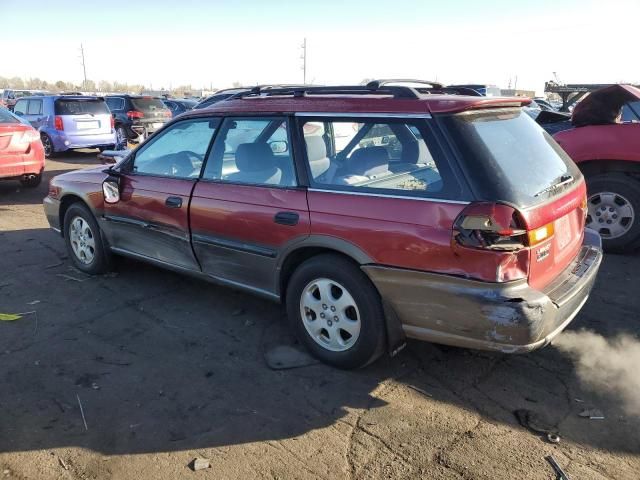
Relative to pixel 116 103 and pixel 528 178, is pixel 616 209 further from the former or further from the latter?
pixel 116 103

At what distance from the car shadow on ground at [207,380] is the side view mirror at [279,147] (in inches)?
54.0

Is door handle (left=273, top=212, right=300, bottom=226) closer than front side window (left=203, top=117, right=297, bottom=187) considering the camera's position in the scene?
Yes

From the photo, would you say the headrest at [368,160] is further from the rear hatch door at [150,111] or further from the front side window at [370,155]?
the rear hatch door at [150,111]

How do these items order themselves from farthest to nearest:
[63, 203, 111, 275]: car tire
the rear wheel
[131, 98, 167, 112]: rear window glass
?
[131, 98, 167, 112]: rear window glass → the rear wheel → [63, 203, 111, 275]: car tire

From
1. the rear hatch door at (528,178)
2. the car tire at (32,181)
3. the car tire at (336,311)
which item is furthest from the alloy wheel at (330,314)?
the car tire at (32,181)

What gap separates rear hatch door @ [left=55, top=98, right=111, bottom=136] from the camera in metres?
13.3

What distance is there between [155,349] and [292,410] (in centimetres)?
126

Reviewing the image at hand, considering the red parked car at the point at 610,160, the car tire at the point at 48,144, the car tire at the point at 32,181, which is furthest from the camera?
the car tire at the point at 48,144

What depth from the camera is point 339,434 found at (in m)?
2.81

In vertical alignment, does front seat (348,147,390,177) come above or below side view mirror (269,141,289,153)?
below

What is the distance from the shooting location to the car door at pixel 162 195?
13.5 ft

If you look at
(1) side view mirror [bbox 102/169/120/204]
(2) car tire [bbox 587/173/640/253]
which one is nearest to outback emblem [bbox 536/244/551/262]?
(2) car tire [bbox 587/173/640/253]

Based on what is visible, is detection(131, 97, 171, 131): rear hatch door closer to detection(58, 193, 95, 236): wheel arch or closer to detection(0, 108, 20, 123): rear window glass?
detection(0, 108, 20, 123): rear window glass

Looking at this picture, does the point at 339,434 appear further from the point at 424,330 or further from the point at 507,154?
the point at 507,154
